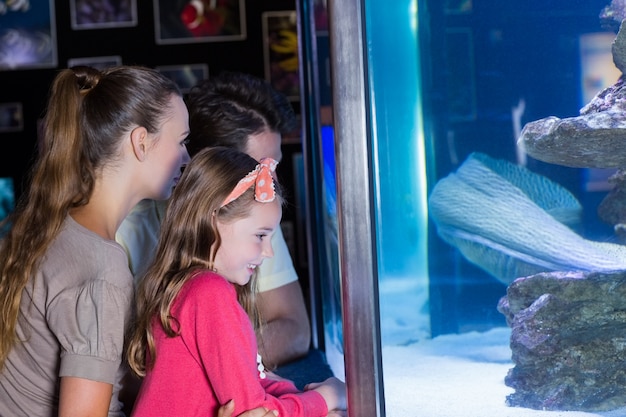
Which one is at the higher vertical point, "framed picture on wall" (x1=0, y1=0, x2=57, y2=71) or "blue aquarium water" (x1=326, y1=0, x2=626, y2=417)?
"framed picture on wall" (x1=0, y1=0, x2=57, y2=71)

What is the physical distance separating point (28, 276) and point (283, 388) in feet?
1.49

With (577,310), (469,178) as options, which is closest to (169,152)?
(469,178)

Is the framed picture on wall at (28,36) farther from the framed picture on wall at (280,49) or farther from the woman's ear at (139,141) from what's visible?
the woman's ear at (139,141)

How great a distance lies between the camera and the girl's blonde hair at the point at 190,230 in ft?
4.25

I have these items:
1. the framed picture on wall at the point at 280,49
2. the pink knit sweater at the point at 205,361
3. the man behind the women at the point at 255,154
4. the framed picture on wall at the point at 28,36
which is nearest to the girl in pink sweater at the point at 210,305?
the pink knit sweater at the point at 205,361

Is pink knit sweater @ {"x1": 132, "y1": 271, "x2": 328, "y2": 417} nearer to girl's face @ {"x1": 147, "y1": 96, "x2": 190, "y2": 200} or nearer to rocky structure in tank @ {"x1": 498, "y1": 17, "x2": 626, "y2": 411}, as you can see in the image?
girl's face @ {"x1": 147, "y1": 96, "x2": 190, "y2": 200}

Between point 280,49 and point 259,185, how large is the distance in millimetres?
3840

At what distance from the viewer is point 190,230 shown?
1332mm

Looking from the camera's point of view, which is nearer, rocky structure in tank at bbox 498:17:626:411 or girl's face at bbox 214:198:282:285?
rocky structure in tank at bbox 498:17:626:411

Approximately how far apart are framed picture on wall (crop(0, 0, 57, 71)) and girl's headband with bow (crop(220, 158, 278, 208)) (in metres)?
4.04

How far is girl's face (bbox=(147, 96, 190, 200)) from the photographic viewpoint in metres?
1.44

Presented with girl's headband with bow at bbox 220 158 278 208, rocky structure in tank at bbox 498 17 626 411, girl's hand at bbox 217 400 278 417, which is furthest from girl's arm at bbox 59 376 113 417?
rocky structure in tank at bbox 498 17 626 411

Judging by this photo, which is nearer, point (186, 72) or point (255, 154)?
point (255, 154)

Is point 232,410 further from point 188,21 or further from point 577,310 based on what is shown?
point 188,21
